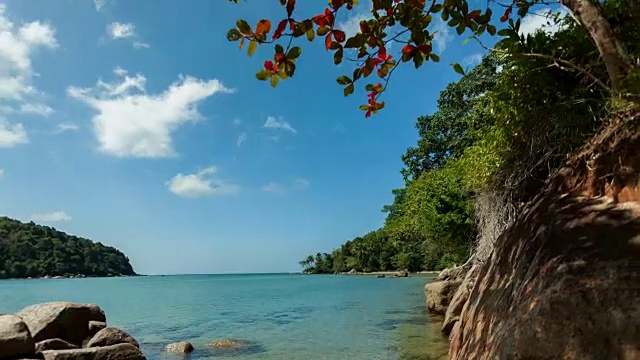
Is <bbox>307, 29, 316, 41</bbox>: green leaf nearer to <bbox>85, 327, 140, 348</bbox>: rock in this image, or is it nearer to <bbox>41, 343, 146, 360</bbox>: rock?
<bbox>41, 343, 146, 360</bbox>: rock

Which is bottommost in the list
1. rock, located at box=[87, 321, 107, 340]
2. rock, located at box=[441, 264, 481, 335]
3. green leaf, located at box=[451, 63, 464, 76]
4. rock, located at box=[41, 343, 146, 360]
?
rock, located at box=[41, 343, 146, 360]

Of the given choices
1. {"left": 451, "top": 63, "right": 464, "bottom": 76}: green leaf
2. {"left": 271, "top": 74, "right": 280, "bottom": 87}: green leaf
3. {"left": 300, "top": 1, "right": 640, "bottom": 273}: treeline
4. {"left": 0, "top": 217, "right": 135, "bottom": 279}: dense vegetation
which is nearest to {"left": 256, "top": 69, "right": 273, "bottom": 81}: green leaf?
{"left": 271, "top": 74, "right": 280, "bottom": 87}: green leaf

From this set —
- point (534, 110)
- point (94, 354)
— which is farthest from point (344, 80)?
point (94, 354)

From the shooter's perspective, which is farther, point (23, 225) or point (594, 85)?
point (23, 225)

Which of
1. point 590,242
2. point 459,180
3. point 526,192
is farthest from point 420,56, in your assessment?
point 459,180

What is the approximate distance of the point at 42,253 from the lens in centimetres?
11475

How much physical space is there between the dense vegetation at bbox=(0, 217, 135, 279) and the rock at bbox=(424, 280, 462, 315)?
11882 cm

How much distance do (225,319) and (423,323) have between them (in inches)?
Answer: 451

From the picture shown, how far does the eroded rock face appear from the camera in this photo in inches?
101

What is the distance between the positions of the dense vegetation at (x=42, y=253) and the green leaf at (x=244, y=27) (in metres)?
127

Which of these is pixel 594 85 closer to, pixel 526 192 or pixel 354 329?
pixel 526 192

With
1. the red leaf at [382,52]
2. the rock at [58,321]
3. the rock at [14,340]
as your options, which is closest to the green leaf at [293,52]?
the red leaf at [382,52]

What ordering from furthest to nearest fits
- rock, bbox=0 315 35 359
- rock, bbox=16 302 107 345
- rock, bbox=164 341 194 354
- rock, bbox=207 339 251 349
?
rock, bbox=207 339 251 349 → rock, bbox=164 341 194 354 → rock, bbox=16 302 107 345 → rock, bbox=0 315 35 359

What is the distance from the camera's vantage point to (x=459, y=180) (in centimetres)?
1405
